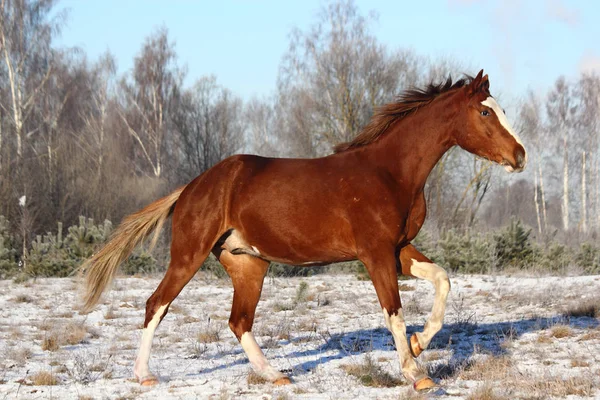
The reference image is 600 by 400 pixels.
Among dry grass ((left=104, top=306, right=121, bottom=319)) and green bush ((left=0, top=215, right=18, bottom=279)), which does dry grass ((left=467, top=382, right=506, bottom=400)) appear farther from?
green bush ((left=0, top=215, right=18, bottom=279))

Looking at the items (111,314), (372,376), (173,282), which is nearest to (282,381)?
(372,376)

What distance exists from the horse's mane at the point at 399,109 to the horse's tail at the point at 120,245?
5.78 feet

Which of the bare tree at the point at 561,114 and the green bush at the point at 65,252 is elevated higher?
the bare tree at the point at 561,114

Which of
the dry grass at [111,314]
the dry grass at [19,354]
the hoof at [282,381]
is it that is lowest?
the hoof at [282,381]

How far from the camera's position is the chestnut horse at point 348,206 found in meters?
5.39

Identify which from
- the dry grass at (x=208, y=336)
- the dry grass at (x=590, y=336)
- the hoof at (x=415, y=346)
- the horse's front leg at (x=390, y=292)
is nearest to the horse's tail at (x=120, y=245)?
the dry grass at (x=208, y=336)

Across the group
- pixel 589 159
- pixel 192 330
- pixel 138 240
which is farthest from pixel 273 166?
pixel 589 159

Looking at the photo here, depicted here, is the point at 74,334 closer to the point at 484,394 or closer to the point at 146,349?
the point at 146,349

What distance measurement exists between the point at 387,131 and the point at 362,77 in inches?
→ 952

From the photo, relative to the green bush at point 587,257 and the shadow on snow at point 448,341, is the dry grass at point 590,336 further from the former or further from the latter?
the green bush at point 587,257

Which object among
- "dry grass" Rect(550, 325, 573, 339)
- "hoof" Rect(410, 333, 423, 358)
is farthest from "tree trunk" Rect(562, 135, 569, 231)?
"hoof" Rect(410, 333, 423, 358)

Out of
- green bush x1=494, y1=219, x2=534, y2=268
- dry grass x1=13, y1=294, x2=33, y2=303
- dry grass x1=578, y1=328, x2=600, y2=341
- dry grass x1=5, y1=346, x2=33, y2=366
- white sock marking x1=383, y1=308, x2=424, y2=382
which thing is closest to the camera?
white sock marking x1=383, y1=308, x2=424, y2=382

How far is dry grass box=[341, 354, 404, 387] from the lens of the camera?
530 cm

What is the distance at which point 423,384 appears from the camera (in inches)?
193
